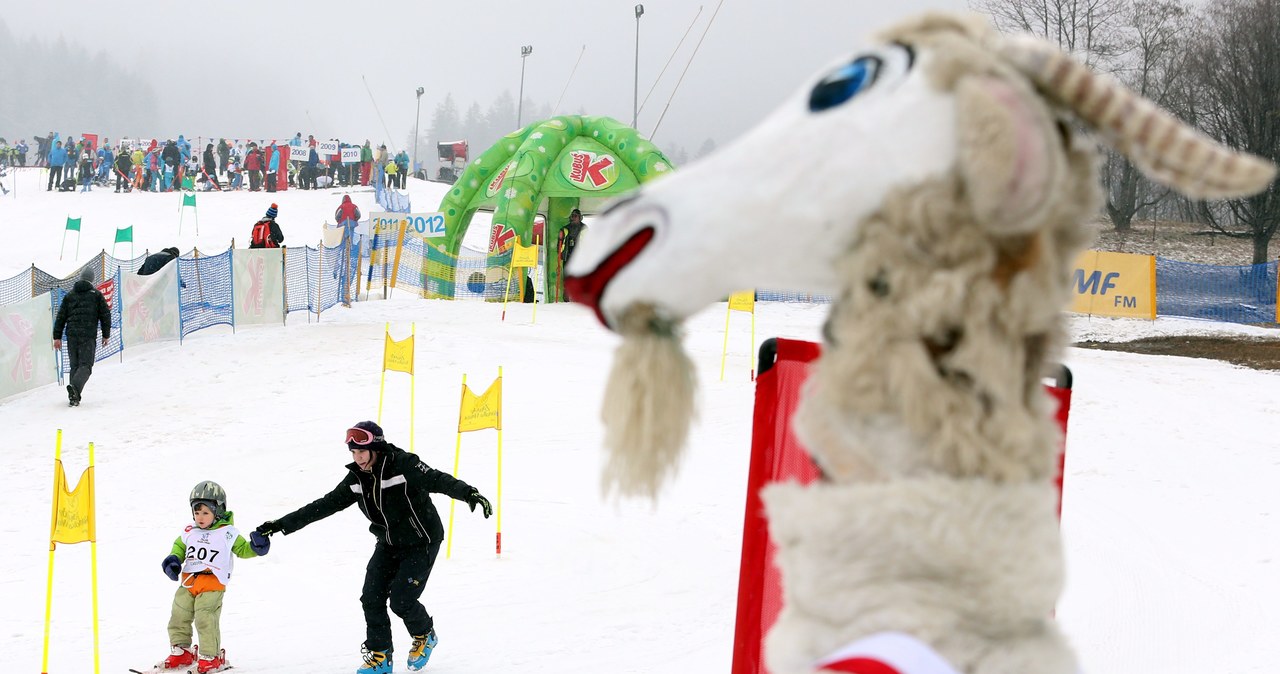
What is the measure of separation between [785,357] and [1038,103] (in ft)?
4.91

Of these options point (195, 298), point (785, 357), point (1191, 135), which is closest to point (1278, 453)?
point (785, 357)

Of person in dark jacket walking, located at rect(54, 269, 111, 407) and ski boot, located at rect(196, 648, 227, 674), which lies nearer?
ski boot, located at rect(196, 648, 227, 674)

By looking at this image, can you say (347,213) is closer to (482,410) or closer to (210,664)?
(482,410)

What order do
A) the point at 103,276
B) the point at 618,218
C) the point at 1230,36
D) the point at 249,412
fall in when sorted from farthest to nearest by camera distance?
the point at 1230,36 < the point at 103,276 < the point at 249,412 < the point at 618,218

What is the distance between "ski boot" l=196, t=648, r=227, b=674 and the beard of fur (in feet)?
20.4

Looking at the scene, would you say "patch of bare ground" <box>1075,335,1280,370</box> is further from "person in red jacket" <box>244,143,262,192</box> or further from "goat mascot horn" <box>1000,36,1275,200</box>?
"person in red jacket" <box>244,143,262,192</box>

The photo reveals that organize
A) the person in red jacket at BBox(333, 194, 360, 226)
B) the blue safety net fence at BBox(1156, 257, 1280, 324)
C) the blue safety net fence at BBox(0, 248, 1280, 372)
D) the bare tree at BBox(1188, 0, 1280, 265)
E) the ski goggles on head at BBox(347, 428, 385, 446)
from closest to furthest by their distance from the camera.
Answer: the ski goggles on head at BBox(347, 428, 385, 446)
the blue safety net fence at BBox(0, 248, 1280, 372)
the blue safety net fence at BBox(1156, 257, 1280, 324)
the person in red jacket at BBox(333, 194, 360, 226)
the bare tree at BBox(1188, 0, 1280, 265)

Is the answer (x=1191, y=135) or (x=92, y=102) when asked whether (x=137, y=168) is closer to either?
(x=1191, y=135)

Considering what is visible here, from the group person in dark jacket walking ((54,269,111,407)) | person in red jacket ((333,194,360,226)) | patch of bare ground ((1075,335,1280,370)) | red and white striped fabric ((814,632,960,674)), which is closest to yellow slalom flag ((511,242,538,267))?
person in red jacket ((333,194,360,226))

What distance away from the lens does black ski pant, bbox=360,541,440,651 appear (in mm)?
7172

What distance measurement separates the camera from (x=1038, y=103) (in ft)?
4.85

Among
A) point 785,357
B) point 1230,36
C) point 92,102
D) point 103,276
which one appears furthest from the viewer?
point 92,102

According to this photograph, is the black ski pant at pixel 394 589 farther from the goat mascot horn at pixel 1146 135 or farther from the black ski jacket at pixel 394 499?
the goat mascot horn at pixel 1146 135

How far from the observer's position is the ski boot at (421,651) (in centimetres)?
728
